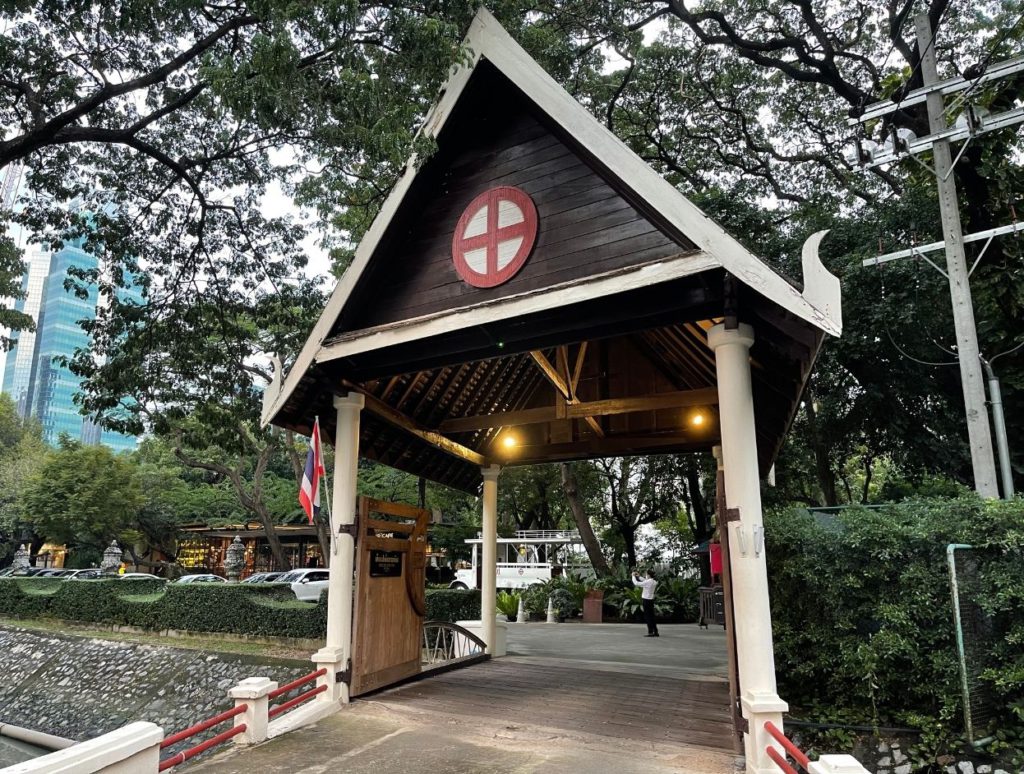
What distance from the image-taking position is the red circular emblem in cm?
647

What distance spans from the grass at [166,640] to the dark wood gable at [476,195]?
9553mm

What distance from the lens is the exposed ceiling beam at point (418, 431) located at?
7993 mm

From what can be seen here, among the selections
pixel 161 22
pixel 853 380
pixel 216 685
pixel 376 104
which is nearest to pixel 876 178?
pixel 853 380

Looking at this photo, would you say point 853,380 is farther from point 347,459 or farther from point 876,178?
point 347,459

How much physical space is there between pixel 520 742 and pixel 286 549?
125 ft

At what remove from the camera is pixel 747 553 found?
520 centimetres

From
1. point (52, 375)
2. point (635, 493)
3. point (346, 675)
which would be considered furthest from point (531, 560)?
point (52, 375)

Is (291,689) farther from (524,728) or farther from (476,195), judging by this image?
(476,195)

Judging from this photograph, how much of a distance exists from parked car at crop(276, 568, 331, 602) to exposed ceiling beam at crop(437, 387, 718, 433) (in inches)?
656

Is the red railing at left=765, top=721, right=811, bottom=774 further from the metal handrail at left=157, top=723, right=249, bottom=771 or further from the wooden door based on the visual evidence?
the wooden door

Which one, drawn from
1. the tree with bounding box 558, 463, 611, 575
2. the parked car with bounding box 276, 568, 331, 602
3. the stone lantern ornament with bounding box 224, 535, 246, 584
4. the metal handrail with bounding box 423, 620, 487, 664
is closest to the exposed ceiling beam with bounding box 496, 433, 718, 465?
the metal handrail with bounding box 423, 620, 487, 664

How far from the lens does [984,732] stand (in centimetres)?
530

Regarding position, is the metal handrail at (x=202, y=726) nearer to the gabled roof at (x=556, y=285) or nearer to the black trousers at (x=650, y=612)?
the gabled roof at (x=556, y=285)

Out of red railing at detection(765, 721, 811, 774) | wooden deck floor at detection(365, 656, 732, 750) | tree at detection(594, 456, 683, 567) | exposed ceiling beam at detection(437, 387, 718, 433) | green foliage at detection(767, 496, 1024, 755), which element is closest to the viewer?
red railing at detection(765, 721, 811, 774)
